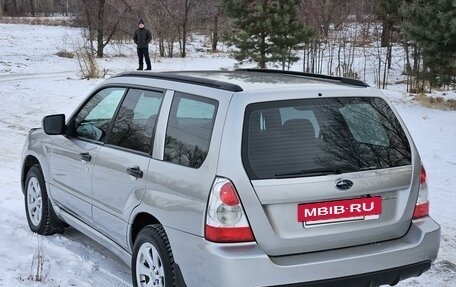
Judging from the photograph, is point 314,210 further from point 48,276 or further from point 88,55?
point 88,55

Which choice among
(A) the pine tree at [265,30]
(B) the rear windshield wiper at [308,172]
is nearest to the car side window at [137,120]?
(B) the rear windshield wiper at [308,172]

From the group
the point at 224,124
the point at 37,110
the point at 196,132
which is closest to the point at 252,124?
the point at 224,124

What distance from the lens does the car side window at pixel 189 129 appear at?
11.4ft

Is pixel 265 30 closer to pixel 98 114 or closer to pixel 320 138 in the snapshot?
pixel 98 114

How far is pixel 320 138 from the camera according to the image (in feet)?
11.3

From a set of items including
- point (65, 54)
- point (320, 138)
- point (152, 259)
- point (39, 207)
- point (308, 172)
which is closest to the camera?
point (308, 172)

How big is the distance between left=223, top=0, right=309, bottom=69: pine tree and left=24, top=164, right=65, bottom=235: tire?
13.5 meters

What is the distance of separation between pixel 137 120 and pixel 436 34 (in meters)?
9.74

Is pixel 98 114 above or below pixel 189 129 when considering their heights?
below

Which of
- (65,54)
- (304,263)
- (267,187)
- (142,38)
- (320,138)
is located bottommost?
(65,54)

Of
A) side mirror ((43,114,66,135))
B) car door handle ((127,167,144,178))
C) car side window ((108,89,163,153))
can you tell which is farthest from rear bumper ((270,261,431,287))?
side mirror ((43,114,66,135))

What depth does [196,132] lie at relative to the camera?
140 inches

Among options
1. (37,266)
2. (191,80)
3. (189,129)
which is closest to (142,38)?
(37,266)

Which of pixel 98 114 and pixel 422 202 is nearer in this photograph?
pixel 422 202
